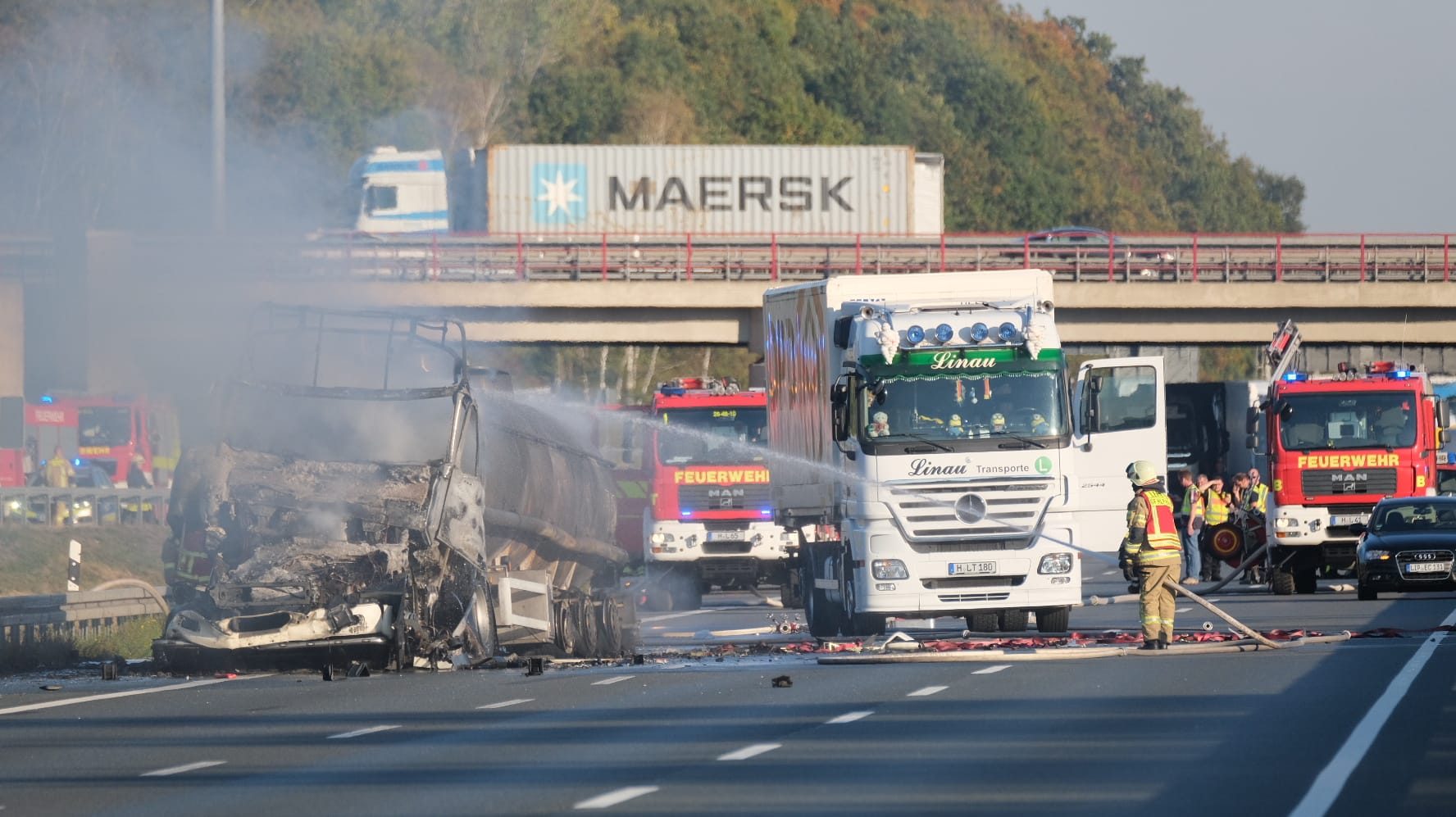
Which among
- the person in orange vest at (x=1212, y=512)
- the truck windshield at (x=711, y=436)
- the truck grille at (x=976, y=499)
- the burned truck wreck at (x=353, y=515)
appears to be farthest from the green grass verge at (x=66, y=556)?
the truck grille at (x=976, y=499)

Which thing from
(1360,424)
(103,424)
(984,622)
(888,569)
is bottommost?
(984,622)

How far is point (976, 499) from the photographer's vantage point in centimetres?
2119

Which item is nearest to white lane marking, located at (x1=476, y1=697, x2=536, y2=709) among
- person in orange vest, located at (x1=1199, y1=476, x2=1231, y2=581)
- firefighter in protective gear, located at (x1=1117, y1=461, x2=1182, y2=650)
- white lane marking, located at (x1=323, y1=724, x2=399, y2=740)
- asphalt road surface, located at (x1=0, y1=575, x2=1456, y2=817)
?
asphalt road surface, located at (x1=0, y1=575, x2=1456, y2=817)

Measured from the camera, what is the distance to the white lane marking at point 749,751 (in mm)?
12477

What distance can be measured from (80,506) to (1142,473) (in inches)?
993

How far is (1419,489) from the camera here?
32938mm

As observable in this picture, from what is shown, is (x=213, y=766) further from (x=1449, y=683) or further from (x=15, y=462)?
(x=15, y=462)

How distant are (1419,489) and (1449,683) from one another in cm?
1717

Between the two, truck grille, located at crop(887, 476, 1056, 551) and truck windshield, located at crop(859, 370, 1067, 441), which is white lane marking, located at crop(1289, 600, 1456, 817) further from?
truck windshield, located at crop(859, 370, 1067, 441)

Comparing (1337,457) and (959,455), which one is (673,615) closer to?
(1337,457)

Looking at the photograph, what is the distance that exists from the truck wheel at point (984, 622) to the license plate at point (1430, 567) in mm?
7587

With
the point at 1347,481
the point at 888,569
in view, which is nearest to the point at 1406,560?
the point at 1347,481

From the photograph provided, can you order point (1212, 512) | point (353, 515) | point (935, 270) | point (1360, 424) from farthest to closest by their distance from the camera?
point (935, 270) < point (1212, 512) < point (1360, 424) < point (353, 515)

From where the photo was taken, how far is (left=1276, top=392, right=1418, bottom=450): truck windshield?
32.9 meters
